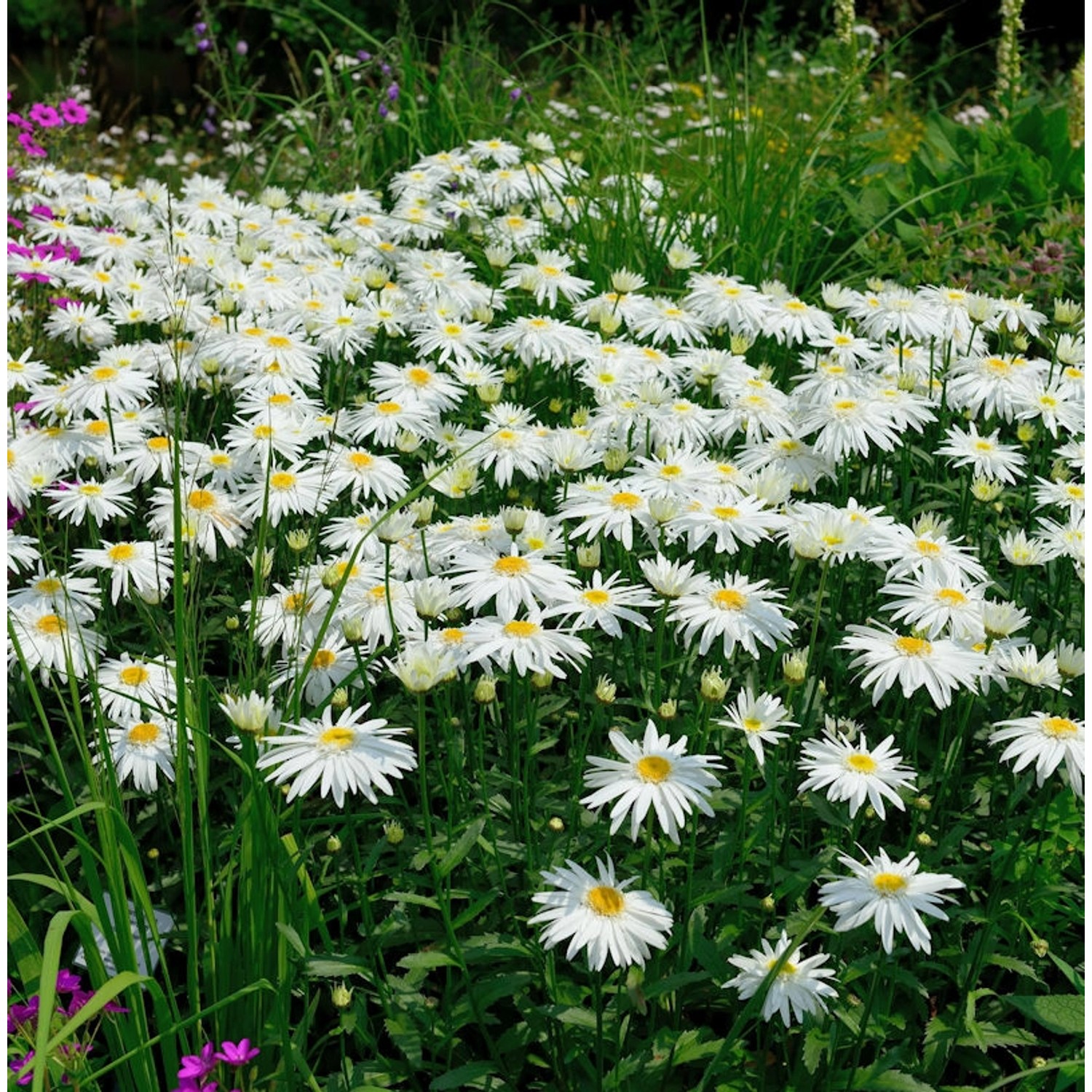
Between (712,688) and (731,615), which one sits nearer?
(712,688)

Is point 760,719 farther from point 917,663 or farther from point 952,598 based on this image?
point 952,598

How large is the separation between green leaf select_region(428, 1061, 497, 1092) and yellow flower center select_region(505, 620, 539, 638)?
588mm

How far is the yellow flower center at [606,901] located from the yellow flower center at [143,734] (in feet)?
2.79

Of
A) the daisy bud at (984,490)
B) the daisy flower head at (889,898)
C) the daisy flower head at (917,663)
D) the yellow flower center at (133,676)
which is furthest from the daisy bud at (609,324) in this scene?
the daisy flower head at (889,898)

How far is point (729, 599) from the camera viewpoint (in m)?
1.97

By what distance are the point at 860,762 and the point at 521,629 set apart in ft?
1.69

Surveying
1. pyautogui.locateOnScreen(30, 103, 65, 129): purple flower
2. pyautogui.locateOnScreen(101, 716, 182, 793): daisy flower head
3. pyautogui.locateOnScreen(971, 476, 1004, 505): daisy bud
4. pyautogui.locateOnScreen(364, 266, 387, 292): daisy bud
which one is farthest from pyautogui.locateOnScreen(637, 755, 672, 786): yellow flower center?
pyautogui.locateOnScreen(30, 103, 65, 129): purple flower

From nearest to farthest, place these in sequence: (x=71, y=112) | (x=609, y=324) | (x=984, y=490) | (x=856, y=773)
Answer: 1. (x=856, y=773)
2. (x=984, y=490)
3. (x=609, y=324)
4. (x=71, y=112)

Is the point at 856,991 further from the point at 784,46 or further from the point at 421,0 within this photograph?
the point at 421,0

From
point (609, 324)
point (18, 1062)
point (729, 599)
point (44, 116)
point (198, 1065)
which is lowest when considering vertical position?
point (18, 1062)

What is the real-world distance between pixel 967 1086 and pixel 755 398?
4.79ft

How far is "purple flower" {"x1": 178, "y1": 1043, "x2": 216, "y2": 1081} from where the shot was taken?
1.58m

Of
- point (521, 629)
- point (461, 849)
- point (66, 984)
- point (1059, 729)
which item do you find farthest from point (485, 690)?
point (1059, 729)

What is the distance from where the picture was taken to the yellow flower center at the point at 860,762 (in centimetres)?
173
